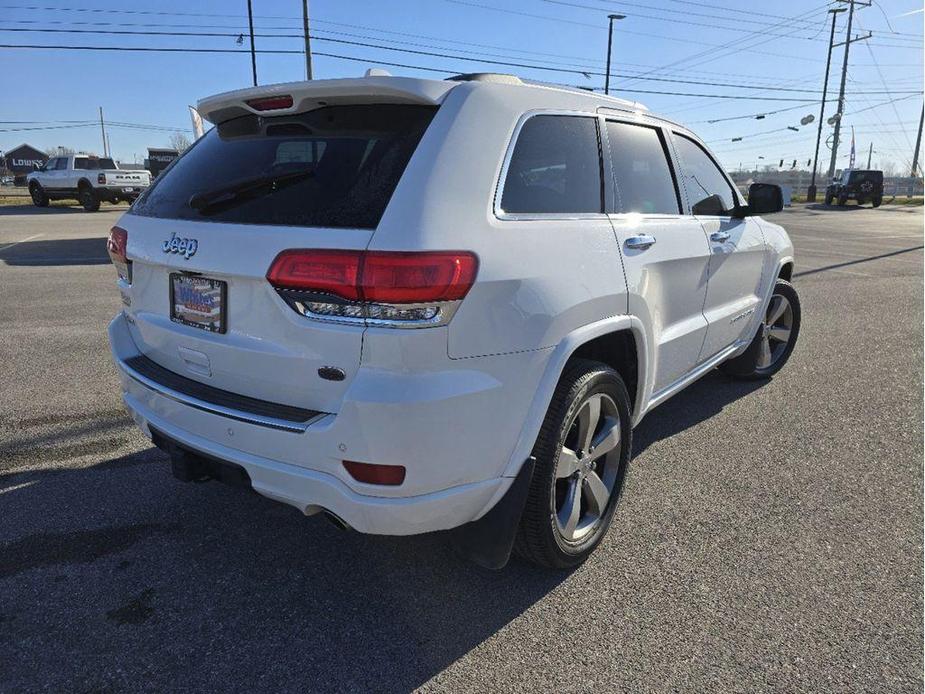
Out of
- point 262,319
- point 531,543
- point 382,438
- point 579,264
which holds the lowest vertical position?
point 531,543

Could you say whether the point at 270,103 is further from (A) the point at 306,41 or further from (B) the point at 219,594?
(A) the point at 306,41

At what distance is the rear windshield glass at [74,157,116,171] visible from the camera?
24.7 metres

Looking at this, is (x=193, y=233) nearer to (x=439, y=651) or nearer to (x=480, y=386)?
(x=480, y=386)

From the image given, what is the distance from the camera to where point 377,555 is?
2.82m

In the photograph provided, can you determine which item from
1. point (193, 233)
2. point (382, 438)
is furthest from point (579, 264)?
point (193, 233)

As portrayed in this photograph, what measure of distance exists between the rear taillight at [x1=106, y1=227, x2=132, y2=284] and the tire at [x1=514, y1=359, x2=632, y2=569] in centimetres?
187

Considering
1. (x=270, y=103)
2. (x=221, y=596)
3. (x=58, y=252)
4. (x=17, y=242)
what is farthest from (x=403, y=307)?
(x=17, y=242)

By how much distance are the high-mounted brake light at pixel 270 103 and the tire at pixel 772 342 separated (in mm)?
3798

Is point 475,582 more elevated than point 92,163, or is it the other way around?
point 92,163

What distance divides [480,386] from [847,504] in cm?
233

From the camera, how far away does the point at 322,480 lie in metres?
2.09

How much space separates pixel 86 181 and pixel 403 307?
86.9 feet

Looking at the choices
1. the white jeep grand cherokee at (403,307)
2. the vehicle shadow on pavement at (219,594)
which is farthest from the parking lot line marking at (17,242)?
the white jeep grand cherokee at (403,307)

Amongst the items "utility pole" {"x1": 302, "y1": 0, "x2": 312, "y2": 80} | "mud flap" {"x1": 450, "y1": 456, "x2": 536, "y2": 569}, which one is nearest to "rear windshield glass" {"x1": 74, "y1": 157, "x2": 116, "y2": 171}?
"utility pole" {"x1": 302, "y1": 0, "x2": 312, "y2": 80}
